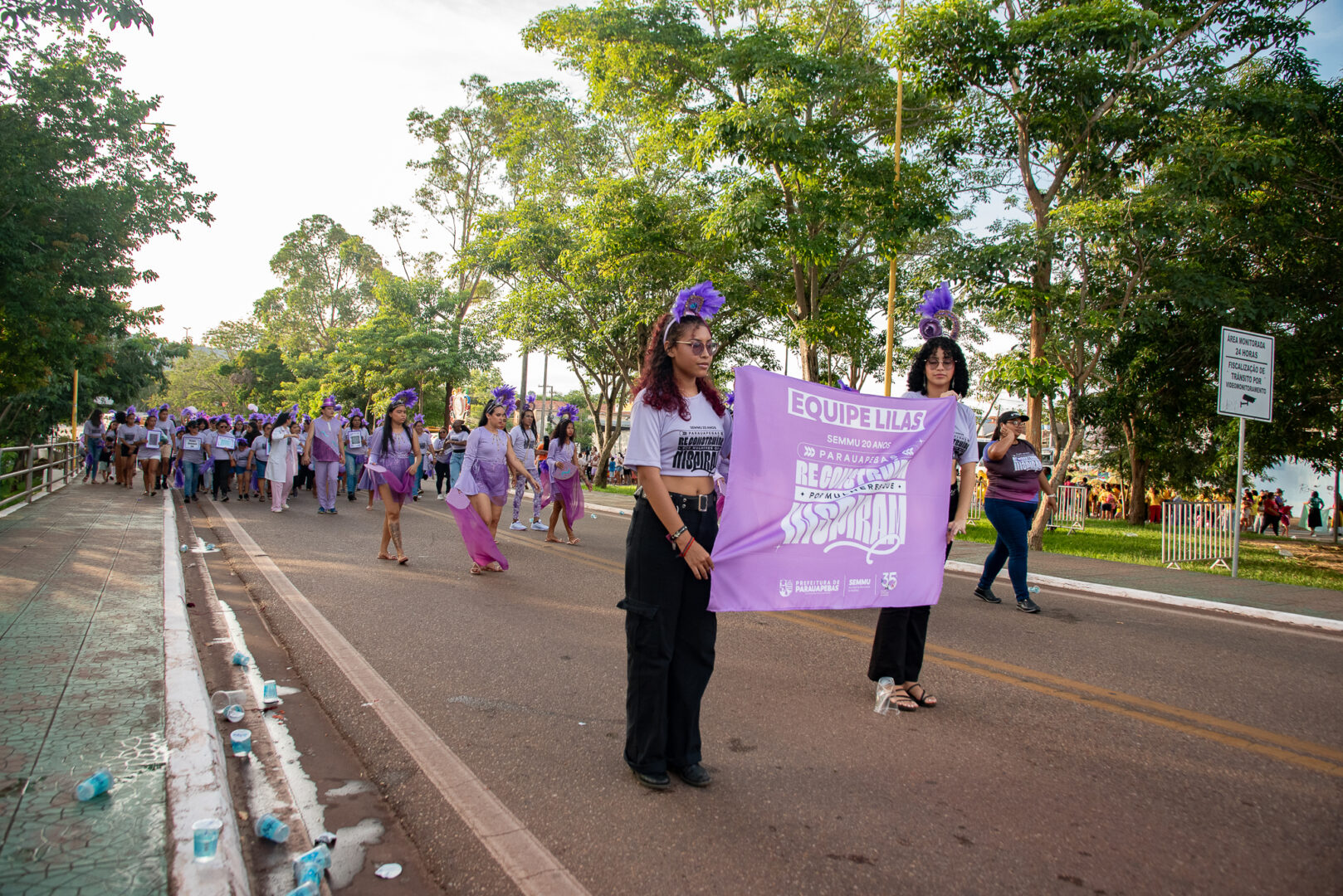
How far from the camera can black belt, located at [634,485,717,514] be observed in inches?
142

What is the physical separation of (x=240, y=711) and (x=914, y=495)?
3.56 meters

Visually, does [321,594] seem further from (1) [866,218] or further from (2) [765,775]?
(1) [866,218]

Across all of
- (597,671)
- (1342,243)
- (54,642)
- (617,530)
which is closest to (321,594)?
(54,642)

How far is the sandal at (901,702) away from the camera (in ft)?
15.5

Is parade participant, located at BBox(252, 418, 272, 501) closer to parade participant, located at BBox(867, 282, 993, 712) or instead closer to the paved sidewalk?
the paved sidewalk

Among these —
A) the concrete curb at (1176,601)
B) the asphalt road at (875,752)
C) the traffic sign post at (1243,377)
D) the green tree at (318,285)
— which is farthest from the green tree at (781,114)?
the green tree at (318,285)

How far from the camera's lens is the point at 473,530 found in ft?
30.3

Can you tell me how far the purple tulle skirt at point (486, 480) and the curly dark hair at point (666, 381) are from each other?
5.88 metres

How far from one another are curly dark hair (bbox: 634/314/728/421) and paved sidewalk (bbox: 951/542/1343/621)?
670 centimetres

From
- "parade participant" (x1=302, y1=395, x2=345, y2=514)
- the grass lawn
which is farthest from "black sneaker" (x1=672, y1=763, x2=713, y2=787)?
"parade participant" (x1=302, y1=395, x2=345, y2=514)

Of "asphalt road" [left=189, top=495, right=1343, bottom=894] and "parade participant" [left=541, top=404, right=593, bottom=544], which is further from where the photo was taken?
"parade participant" [left=541, top=404, right=593, bottom=544]

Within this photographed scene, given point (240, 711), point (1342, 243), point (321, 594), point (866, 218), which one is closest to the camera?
point (240, 711)

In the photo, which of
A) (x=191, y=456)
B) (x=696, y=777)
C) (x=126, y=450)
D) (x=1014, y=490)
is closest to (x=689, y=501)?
(x=696, y=777)

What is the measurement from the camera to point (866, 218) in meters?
16.5
